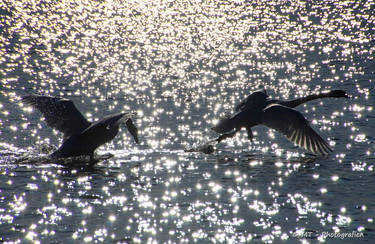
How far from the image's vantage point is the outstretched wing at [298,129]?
2064 centimetres

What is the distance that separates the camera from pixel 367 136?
24.6 meters

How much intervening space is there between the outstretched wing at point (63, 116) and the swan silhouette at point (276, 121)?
4.81 metres

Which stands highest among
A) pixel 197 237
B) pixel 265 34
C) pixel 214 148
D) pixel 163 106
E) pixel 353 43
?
pixel 265 34

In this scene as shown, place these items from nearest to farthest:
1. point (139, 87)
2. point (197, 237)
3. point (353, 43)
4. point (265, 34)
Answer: point (197, 237) → point (139, 87) → point (353, 43) → point (265, 34)

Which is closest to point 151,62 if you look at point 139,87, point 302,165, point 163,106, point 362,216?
point 139,87

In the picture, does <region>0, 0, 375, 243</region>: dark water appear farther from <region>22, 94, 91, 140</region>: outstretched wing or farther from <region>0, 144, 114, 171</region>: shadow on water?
<region>22, 94, 91, 140</region>: outstretched wing

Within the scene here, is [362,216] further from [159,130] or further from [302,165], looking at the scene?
[159,130]

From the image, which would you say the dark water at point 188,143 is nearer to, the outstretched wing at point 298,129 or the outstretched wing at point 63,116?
the outstretched wing at point 298,129

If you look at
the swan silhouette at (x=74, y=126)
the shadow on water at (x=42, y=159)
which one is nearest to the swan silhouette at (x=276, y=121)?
the swan silhouette at (x=74, y=126)

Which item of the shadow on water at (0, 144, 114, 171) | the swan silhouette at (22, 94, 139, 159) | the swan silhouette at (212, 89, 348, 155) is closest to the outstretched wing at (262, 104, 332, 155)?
the swan silhouette at (212, 89, 348, 155)

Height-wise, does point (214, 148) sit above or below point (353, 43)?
below

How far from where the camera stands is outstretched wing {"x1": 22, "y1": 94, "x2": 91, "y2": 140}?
2188cm

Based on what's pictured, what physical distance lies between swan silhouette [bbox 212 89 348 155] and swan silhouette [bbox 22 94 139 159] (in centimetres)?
362

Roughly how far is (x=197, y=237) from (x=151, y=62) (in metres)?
32.5
